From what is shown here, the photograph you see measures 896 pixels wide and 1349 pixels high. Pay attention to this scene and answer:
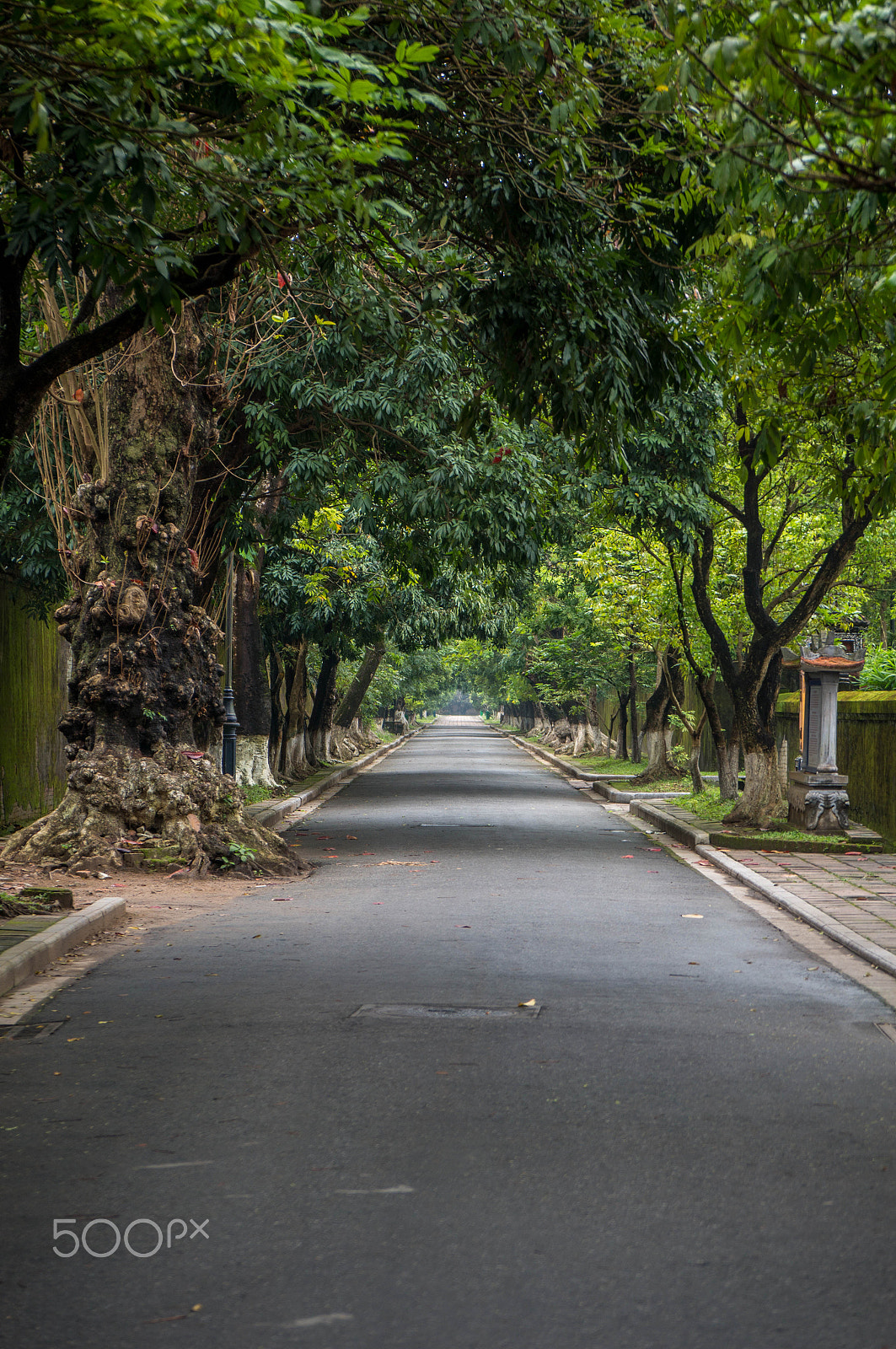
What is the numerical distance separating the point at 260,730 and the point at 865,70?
2086 cm

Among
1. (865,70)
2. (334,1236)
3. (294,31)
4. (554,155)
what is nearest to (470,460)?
(554,155)

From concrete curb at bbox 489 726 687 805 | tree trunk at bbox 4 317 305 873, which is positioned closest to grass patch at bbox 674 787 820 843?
concrete curb at bbox 489 726 687 805

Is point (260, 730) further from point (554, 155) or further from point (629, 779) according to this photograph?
point (554, 155)

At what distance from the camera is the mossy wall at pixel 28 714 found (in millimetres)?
17484

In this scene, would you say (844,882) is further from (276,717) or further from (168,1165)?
(276,717)

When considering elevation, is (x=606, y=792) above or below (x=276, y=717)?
below

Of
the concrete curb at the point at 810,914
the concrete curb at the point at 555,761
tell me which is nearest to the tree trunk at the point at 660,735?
the concrete curb at the point at 555,761

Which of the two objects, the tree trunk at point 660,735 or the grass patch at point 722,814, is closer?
the grass patch at point 722,814

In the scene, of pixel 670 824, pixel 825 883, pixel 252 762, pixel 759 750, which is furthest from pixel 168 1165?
pixel 252 762

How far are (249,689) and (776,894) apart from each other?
47.6 ft

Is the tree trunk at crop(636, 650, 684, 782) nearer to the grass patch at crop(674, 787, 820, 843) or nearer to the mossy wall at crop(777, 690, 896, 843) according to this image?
the grass patch at crop(674, 787, 820, 843)

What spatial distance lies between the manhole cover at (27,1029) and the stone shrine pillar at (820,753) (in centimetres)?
1170

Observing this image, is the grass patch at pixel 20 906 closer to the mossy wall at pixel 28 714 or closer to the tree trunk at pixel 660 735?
the mossy wall at pixel 28 714

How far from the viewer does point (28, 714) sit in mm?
18422
